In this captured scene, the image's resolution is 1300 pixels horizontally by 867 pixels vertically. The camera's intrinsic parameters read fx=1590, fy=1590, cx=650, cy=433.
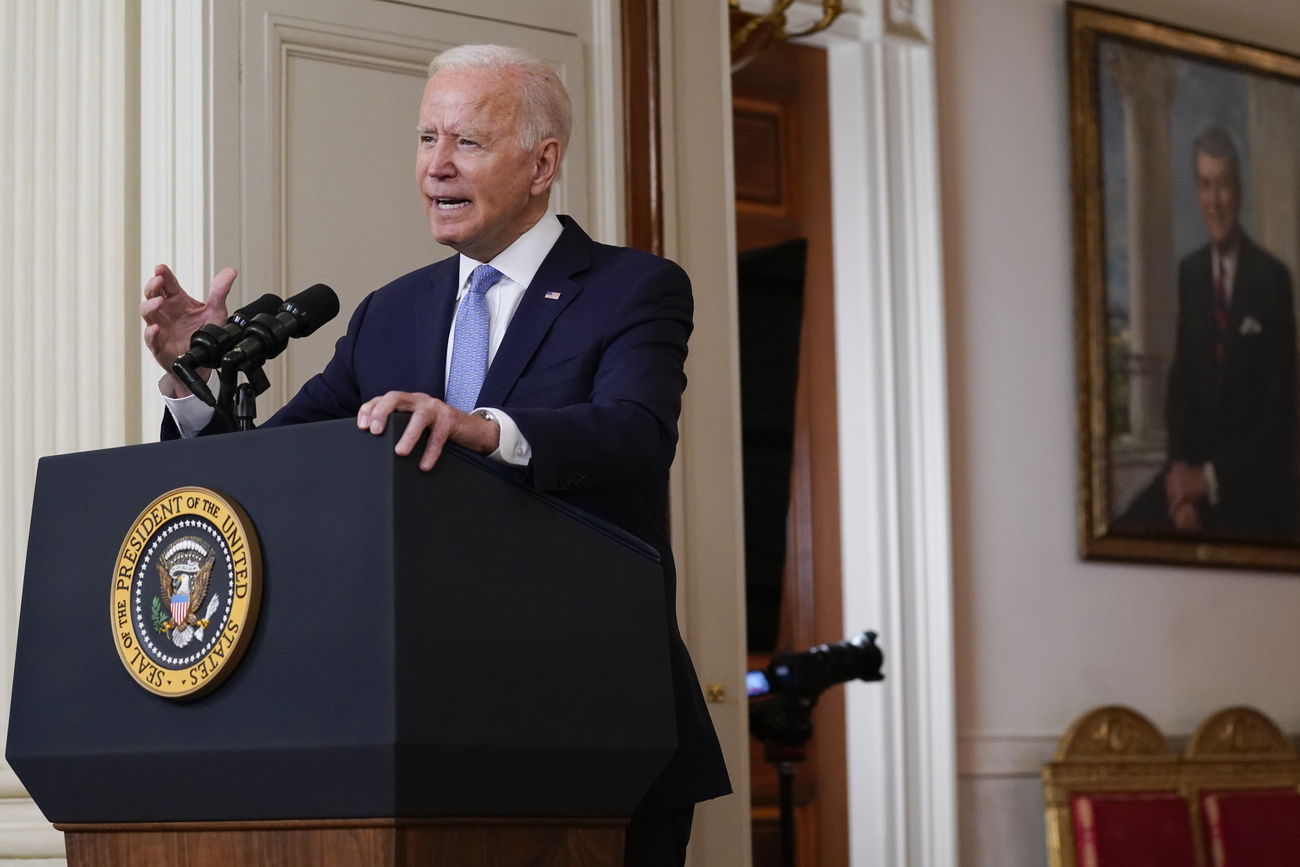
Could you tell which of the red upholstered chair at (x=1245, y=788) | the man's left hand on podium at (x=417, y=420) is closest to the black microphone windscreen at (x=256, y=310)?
the man's left hand on podium at (x=417, y=420)

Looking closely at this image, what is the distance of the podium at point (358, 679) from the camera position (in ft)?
4.51

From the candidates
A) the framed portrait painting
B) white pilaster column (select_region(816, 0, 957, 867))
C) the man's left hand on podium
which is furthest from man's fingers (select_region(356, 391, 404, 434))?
the framed portrait painting

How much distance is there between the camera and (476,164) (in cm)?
195

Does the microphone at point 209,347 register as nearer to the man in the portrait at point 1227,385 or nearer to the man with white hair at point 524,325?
the man with white hair at point 524,325

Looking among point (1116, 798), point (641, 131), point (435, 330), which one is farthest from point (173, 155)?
point (1116, 798)

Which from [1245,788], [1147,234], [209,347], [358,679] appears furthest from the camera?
[1147,234]

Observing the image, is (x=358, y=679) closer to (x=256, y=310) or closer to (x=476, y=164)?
(x=256, y=310)

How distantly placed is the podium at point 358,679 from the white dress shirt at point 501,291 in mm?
272

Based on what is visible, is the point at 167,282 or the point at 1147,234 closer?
the point at 167,282

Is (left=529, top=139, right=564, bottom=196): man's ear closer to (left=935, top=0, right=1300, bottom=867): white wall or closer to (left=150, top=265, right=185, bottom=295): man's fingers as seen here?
(left=150, top=265, right=185, bottom=295): man's fingers

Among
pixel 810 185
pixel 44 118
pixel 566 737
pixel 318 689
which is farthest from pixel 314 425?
pixel 810 185

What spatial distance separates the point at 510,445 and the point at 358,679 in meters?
0.31

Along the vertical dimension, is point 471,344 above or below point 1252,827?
above

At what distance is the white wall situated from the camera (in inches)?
199
